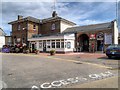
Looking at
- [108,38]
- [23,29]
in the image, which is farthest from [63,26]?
[108,38]

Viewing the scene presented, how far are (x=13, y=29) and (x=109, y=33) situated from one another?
80.8 ft

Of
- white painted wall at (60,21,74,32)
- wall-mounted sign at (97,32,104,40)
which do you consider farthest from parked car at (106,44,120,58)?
white painted wall at (60,21,74,32)

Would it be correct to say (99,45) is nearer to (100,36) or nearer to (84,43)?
(100,36)

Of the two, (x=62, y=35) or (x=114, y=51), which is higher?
(x=62, y=35)

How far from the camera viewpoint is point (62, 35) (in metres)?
25.4

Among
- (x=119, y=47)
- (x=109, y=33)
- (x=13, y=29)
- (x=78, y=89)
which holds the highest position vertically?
(x=13, y=29)

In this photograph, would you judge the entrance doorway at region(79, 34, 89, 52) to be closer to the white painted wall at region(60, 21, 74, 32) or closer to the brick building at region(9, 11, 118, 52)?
the brick building at region(9, 11, 118, 52)

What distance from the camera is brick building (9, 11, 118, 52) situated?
80.7ft

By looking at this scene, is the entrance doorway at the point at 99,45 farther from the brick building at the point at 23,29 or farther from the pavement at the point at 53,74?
the brick building at the point at 23,29

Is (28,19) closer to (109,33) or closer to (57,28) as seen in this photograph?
(57,28)

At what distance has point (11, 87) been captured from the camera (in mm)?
5594

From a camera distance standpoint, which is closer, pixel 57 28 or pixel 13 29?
pixel 57 28

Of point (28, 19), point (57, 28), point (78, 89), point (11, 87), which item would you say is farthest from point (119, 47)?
point (28, 19)

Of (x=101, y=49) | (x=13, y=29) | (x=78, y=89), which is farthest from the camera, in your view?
(x=13, y=29)
